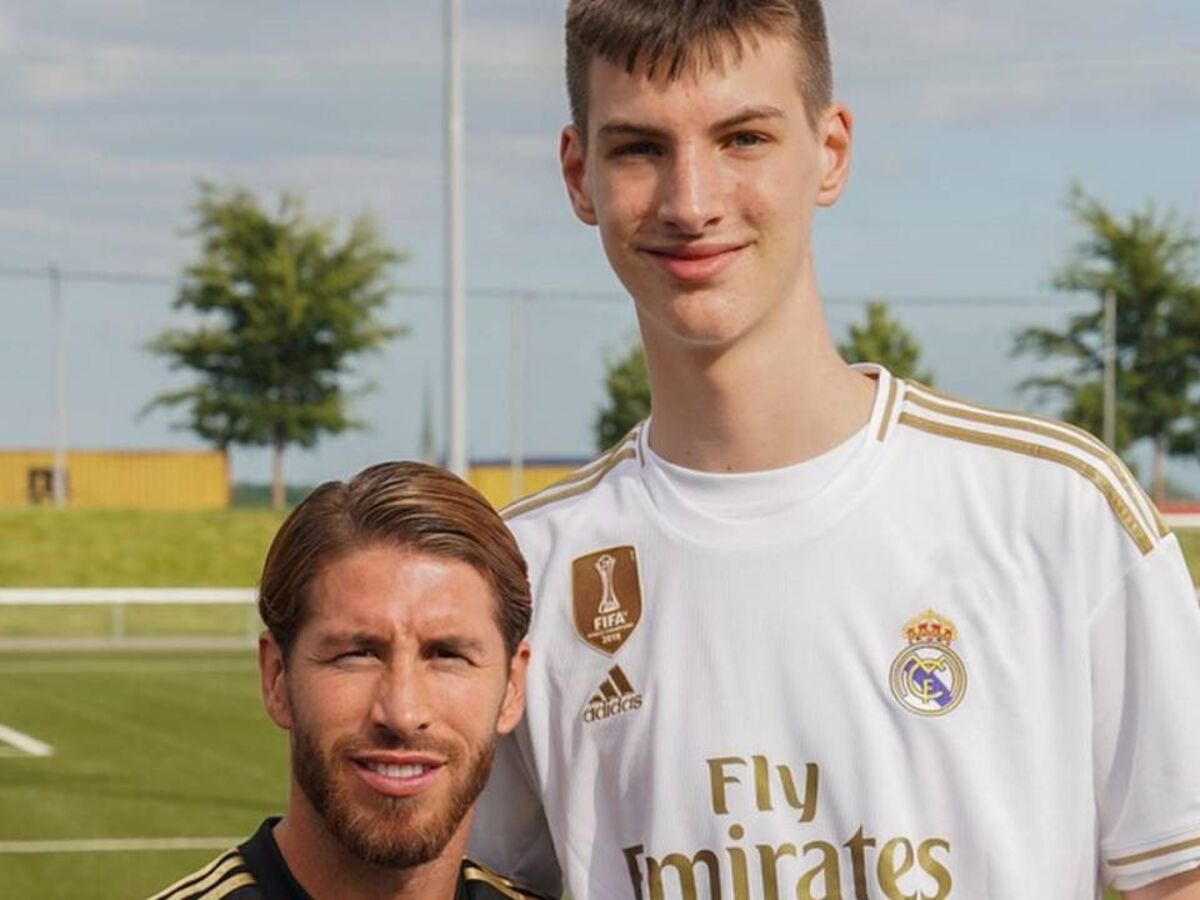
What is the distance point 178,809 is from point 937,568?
12.2 meters

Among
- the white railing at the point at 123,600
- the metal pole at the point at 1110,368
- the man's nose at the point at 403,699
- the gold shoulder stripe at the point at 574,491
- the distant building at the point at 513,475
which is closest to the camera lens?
the man's nose at the point at 403,699

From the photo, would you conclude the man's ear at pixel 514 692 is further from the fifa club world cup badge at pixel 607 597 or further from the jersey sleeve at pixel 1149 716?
the jersey sleeve at pixel 1149 716

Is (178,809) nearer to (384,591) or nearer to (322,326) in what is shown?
(384,591)

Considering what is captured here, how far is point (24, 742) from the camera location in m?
18.8

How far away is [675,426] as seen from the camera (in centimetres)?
331

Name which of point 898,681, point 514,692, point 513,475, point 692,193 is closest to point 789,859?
point 898,681

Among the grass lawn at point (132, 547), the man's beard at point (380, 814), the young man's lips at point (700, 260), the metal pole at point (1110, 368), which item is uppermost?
the metal pole at point (1110, 368)

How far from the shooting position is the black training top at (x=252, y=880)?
3.08 m

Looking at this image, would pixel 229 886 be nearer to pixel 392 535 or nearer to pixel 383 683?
pixel 383 683

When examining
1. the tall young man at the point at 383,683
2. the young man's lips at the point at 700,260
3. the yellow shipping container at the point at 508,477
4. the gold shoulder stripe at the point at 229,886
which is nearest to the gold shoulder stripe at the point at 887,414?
the young man's lips at the point at 700,260

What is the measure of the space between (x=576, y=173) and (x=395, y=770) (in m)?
0.90

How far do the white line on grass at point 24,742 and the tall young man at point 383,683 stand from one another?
50.7 ft

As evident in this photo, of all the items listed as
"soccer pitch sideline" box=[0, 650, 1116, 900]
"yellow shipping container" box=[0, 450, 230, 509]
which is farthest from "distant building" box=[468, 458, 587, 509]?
"soccer pitch sideline" box=[0, 650, 1116, 900]

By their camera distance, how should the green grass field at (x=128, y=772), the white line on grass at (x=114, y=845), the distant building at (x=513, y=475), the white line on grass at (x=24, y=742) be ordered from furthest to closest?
1. the distant building at (x=513, y=475)
2. the white line on grass at (x=24, y=742)
3. the white line on grass at (x=114, y=845)
4. the green grass field at (x=128, y=772)
